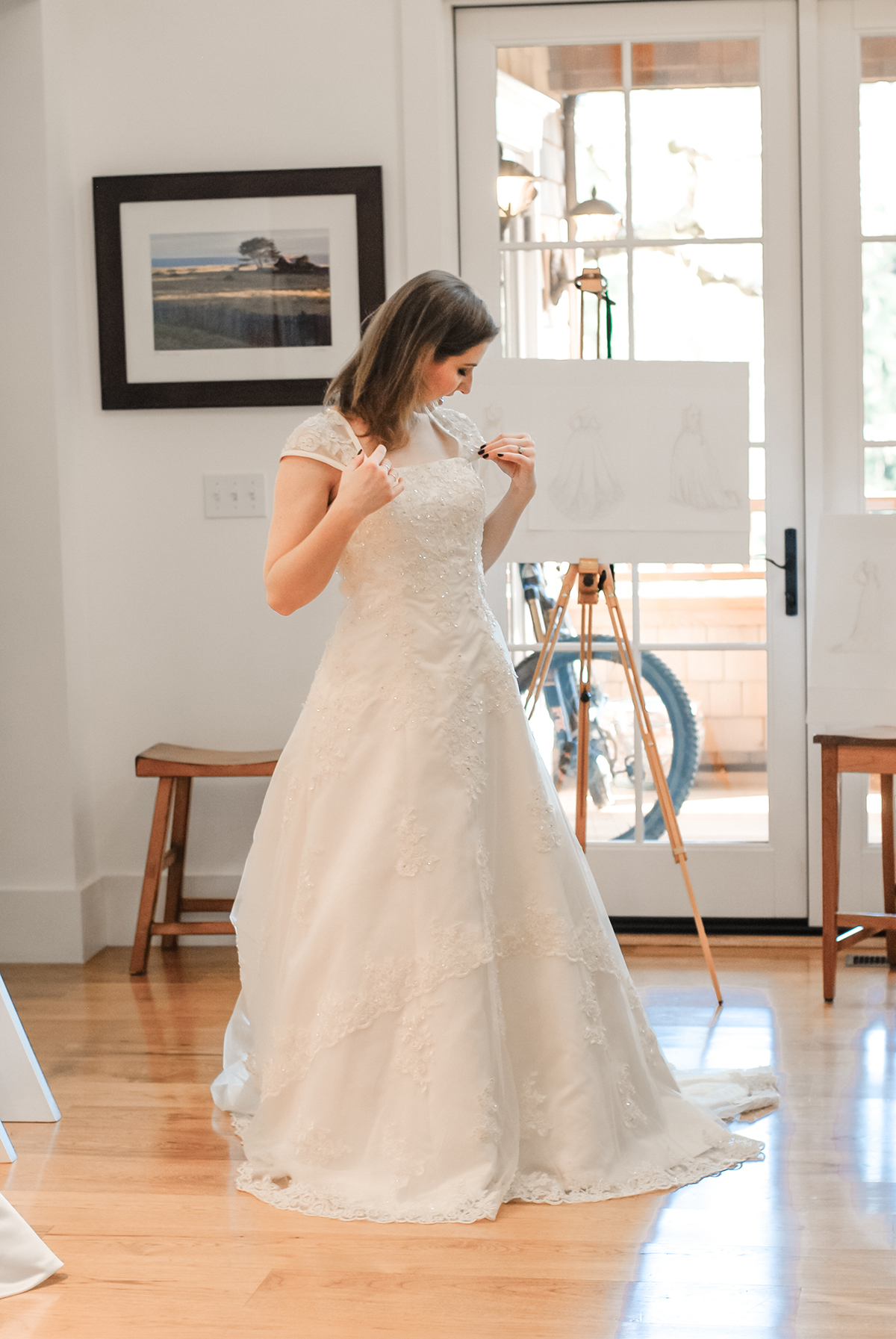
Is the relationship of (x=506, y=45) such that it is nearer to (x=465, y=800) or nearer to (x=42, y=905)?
(x=465, y=800)

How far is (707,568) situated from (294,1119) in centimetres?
202

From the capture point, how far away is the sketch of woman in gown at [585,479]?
10.5 feet

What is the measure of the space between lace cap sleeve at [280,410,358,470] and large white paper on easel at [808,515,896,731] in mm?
1514

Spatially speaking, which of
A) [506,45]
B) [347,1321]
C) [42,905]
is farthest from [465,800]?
[506,45]

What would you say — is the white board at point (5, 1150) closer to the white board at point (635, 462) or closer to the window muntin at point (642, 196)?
the white board at point (635, 462)

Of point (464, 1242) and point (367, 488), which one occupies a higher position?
point (367, 488)

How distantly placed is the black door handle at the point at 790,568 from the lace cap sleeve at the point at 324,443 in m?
1.69

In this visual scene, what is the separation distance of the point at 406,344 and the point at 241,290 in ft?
4.99

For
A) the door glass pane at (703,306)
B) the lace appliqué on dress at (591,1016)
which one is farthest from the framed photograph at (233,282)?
the lace appliqué on dress at (591,1016)

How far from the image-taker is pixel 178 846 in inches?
146

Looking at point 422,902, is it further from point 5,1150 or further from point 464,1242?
point 5,1150

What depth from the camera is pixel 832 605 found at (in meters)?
3.30

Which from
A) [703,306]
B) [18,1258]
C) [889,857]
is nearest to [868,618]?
[889,857]

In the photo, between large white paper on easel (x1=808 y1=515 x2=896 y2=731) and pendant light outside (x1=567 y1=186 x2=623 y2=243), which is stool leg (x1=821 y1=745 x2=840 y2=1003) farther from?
pendant light outside (x1=567 y1=186 x2=623 y2=243)
